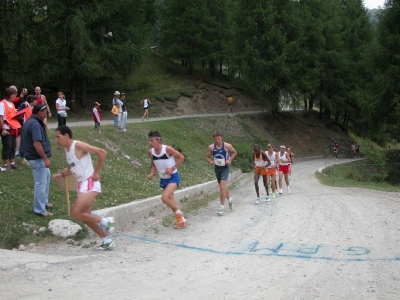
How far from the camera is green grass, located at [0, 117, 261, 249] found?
8.30 meters

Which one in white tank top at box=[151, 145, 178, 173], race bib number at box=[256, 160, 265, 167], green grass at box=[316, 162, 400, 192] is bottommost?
green grass at box=[316, 162, 400, 192]

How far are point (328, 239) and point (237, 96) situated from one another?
45.1 m

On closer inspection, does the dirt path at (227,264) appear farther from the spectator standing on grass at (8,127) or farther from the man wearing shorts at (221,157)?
the spectator standing on grass at (8,127)

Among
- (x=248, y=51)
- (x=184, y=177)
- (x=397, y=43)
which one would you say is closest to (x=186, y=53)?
(x=248, y=51)

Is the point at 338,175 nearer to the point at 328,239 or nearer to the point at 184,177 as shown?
the point at 184,177

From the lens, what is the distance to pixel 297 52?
45.0m

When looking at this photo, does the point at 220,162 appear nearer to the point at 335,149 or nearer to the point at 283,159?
the point at 283,159

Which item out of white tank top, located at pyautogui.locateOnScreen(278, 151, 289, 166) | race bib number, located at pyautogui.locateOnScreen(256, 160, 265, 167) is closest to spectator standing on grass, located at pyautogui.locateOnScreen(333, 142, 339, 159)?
white tank top, located at pyautogui.locateOnScreen(278, 151, 289, 166)

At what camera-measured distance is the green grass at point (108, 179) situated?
8.30 m

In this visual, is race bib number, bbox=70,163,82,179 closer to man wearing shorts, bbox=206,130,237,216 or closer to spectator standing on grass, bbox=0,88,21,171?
spectator standing on grass, bbox=0,88,21,171

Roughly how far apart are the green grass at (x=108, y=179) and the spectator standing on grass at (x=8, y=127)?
402 mm

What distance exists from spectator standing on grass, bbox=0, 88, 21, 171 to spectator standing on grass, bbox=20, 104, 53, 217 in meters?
1.87

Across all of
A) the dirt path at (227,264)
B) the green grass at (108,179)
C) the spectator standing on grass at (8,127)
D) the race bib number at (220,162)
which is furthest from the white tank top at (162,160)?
the spectator standing on grass at (8,127)

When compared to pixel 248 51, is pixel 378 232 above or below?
below
